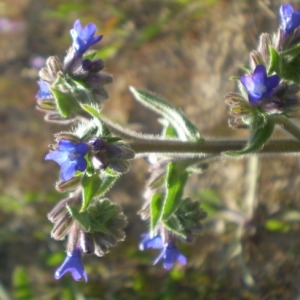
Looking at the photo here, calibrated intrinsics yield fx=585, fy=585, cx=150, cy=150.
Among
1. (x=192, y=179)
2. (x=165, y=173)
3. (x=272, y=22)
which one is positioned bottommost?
(x=192, y=179)

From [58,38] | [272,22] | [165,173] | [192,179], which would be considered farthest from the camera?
[58,38]

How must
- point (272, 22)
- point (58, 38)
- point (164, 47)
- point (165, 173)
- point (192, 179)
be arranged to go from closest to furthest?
point (165, 173) < point (272, 22) < point (192, 179) < point (164, 47) < point (58, 38)

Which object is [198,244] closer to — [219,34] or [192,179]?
[192,179]

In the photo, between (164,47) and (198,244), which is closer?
(198,244)

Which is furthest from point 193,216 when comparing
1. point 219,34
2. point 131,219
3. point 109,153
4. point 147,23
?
point 147,23

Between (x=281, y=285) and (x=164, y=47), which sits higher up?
(x=164, y=47)

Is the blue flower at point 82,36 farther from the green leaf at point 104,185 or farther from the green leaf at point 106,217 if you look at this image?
the green leaf at point 106,217

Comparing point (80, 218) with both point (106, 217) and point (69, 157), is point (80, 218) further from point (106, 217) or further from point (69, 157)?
point (69, 157)
